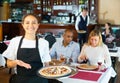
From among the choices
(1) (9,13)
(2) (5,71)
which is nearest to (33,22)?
(2) (5,71)

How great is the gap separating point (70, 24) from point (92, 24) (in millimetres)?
815

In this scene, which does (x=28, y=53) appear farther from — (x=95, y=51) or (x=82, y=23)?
(x=82, y=23)

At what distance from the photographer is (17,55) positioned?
207cm

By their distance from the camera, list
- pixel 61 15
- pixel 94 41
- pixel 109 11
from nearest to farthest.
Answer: pixel 94 41 → pixel 109 11 → pixel 61 15

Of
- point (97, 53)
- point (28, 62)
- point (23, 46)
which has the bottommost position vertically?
point (97, 53)

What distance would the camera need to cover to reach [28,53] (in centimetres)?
206

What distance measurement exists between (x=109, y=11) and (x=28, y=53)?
7484 mm

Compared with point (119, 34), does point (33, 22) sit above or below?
above

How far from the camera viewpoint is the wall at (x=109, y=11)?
900cm

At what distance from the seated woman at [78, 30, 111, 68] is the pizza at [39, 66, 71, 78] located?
2.69 ft

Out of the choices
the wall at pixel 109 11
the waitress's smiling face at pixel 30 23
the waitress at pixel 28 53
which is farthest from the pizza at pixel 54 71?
the wall at pixel 109 11

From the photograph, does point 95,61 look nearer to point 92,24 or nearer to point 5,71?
point 5,71

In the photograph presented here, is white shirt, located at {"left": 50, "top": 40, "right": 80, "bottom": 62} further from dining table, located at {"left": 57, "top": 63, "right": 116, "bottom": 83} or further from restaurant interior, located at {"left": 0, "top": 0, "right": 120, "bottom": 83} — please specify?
restaurant interior, located at {"left": 0, "top": 0, "right": 120, "bottom": 83}

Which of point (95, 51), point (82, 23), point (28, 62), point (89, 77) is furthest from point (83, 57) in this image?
point (82, 23)
